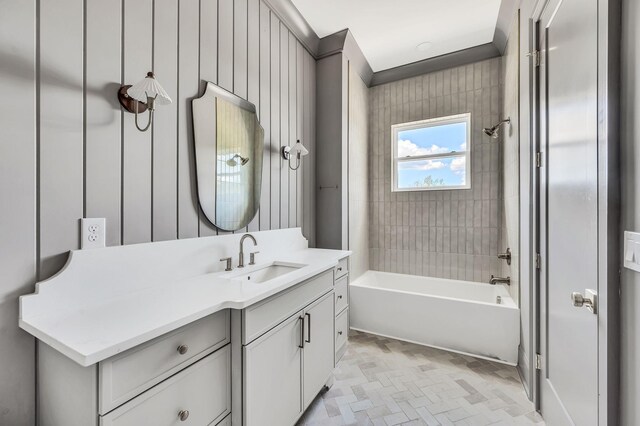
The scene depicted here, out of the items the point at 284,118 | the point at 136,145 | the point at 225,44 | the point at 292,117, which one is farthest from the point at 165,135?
the point at 292,117

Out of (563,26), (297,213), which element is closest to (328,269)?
(297,213)

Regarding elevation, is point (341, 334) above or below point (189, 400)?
below

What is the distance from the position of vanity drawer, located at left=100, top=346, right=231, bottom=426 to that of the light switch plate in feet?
4.56

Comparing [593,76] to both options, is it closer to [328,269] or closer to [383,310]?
[328,269]

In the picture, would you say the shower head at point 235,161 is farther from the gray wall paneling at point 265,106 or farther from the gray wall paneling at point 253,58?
the gray wall paneling at point 253,58

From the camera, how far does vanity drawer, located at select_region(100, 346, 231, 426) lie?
0.76 metres

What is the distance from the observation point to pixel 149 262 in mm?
1233

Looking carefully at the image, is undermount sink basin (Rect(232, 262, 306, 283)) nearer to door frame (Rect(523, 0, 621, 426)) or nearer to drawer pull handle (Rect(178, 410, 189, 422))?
drawer pull handle (Rect(178, 410, 189, 422))

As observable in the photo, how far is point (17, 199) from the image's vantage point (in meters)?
0.90

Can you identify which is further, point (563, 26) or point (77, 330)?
point (563, 26)

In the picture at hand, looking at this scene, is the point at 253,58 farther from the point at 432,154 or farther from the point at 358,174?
the point at 432,154

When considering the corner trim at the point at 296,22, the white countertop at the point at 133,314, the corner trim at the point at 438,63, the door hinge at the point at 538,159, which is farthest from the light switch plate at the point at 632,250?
the corner trim at the point at 438,63

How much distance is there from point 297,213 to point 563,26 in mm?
2019

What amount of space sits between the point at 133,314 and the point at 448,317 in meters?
2.35
